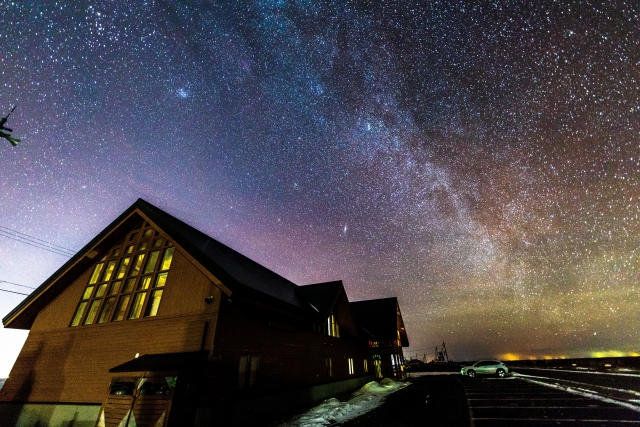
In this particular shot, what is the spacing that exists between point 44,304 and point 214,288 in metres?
10.8

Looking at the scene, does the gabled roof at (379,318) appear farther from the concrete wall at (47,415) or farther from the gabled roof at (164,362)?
the concrete wall at (47,415)

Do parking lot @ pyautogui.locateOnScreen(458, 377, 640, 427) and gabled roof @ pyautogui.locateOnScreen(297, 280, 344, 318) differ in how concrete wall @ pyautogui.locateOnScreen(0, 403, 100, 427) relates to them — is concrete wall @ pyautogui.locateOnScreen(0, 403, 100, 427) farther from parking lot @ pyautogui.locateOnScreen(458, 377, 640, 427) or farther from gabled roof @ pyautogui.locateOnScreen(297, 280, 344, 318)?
parking lot @ pyautogui.locateOnScreen(458, 377, 640, 427)

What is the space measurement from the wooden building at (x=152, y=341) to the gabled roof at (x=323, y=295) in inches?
104

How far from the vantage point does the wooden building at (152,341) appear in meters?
9.46

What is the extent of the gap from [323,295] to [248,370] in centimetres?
1033

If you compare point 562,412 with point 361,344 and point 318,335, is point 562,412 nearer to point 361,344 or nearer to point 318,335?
point 318,335

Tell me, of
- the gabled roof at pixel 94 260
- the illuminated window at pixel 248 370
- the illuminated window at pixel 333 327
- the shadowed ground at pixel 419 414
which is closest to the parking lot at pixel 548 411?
the shadowed ground at pixel 419 414

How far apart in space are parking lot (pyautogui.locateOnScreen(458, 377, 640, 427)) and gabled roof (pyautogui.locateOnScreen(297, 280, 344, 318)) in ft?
30.0

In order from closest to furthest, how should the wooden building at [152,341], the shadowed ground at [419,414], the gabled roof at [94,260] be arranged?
the wooden building at [152,341], the shadowed ground at [419,414], the gabled roof at [94,260]

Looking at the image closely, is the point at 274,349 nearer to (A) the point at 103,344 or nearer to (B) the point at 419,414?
(B) the point at 419,414

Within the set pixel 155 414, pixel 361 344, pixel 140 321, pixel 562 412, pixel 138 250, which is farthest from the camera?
pixel 361 344

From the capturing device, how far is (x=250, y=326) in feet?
40.6

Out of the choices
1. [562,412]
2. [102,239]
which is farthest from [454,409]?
[102,239]

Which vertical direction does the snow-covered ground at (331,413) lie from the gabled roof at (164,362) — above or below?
below
